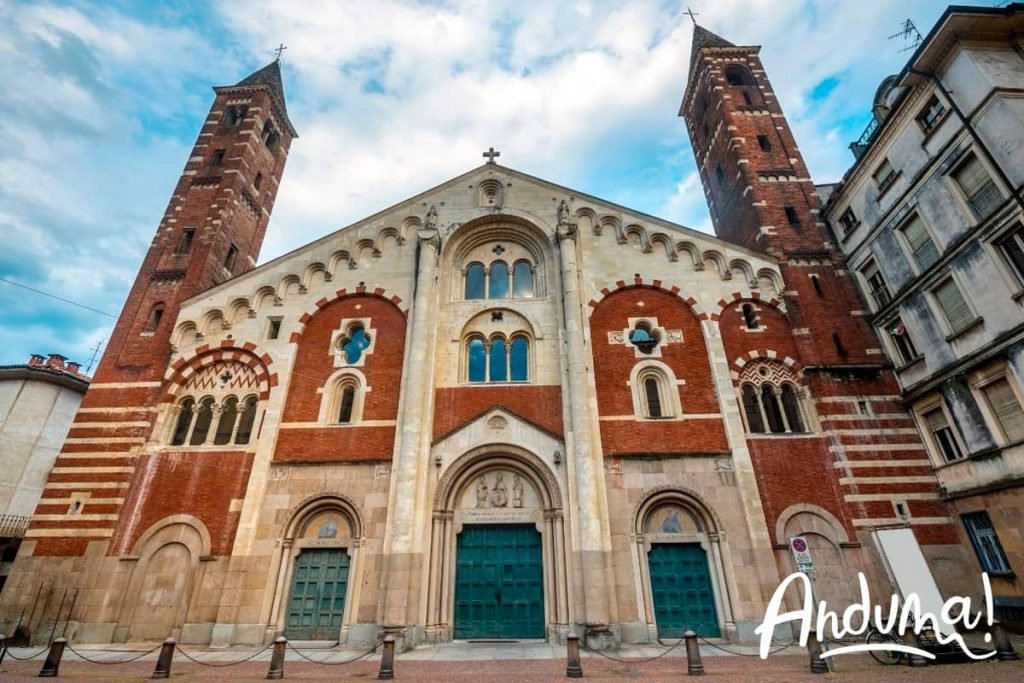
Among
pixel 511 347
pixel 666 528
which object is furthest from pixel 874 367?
pixel 511 347

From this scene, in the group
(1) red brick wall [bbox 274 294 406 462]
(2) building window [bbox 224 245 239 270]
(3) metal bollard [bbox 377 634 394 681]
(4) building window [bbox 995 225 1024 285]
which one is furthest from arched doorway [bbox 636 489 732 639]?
(2) building window [bbox 224 245 239 270]

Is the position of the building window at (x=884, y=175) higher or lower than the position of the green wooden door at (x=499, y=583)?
higher

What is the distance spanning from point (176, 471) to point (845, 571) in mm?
19991

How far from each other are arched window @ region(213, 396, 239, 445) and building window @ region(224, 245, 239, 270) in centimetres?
744

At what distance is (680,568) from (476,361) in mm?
9015

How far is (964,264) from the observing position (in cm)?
1317

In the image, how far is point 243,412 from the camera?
52.6 ft

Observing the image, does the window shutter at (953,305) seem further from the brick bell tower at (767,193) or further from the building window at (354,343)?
the building window at (354,343)

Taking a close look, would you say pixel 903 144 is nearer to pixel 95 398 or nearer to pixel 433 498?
pixel 433 498

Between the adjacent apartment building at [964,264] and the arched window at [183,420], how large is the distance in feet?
76.9

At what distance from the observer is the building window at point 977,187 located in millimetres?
12562

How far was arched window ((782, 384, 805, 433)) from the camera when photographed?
15.1m

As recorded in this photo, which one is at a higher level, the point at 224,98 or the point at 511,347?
the point at 224,98

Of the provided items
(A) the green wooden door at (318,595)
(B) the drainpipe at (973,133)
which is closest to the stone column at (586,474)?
(A) the green wooden door at (318,595)
